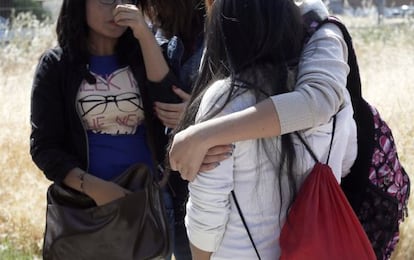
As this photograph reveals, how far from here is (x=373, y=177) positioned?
6.29 ft

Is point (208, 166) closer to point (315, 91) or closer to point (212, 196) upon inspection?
point (212, 196)

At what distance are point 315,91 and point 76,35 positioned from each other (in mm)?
973

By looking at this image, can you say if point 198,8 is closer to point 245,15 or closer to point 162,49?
point 162,49

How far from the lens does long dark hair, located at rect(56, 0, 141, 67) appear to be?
2.33m

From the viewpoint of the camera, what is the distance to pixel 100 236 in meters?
2.32

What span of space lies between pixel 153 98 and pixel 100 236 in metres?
0.46

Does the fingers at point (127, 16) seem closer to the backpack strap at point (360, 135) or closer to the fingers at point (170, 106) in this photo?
the fingers at point (170, 106)

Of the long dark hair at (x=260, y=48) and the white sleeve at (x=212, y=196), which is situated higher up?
the long dark hair at (x=260, y=48)

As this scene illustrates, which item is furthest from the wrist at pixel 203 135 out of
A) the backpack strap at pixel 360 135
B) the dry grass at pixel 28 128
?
the dry grass at pixel 28 128

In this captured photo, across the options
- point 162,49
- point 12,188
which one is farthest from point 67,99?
point 12,188

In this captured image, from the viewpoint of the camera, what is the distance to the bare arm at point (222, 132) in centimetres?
163

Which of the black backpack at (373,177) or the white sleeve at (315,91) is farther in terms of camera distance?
the black backpack at (373,177)

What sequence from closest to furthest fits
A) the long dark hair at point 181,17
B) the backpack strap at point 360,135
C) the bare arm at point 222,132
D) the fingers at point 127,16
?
the bare arm at point 222,132 < the backpack strap at point 360,135 < the fingers at point 127,16 < the long dark hair at point 181,17

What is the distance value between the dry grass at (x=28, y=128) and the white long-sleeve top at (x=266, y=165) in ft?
6.56
